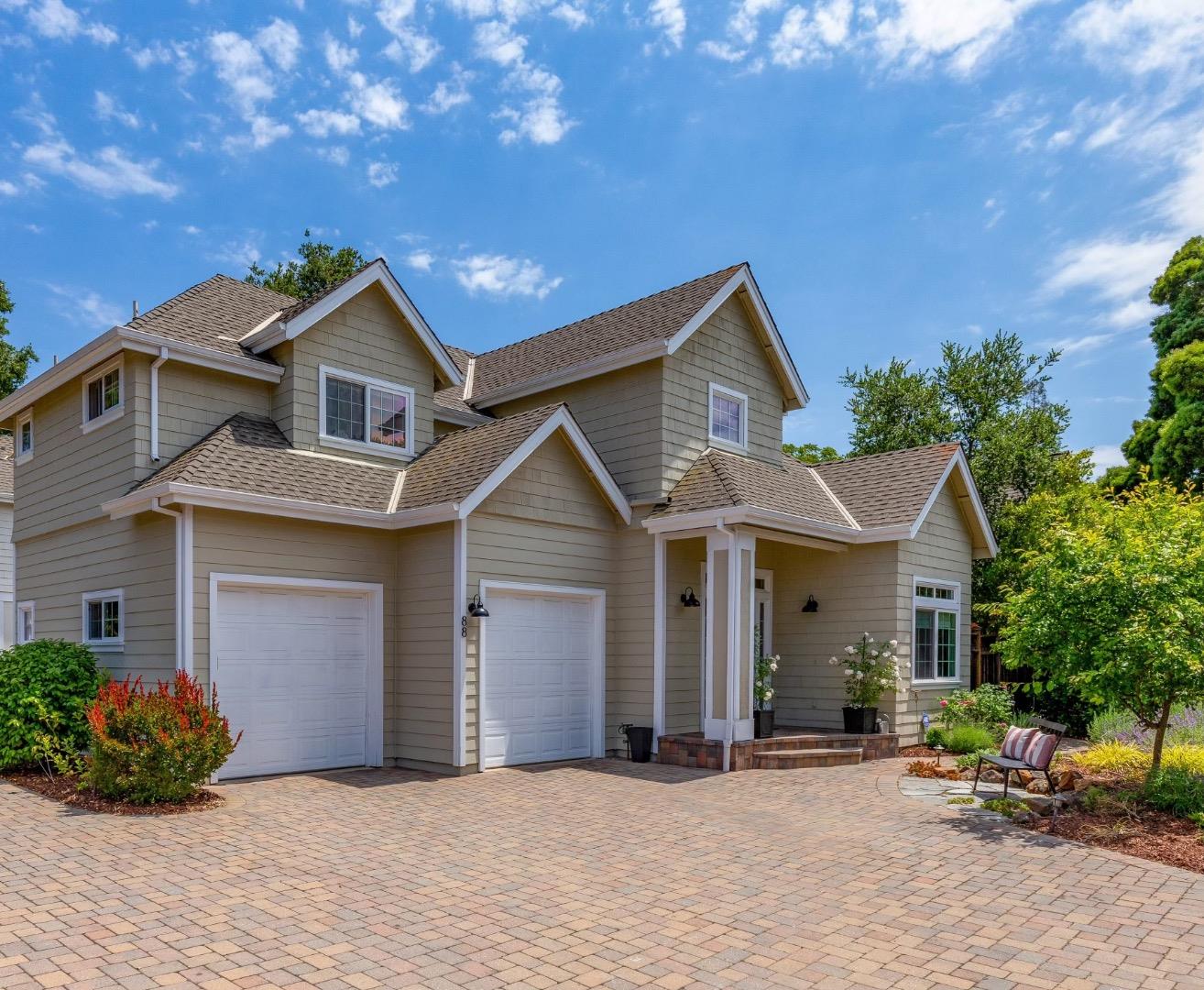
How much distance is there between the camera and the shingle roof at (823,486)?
45.3ft

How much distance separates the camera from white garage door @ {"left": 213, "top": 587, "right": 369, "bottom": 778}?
11477mm

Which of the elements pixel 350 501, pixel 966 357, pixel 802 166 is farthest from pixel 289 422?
pixel 966 357

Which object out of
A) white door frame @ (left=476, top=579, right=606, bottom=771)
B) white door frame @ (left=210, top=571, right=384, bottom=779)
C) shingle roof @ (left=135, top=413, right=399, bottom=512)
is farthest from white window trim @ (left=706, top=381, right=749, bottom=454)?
white door frame @ (left=210, top=571, right=384, bottom=779)

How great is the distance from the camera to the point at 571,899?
21.4ft

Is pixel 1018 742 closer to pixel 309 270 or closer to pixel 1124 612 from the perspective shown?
pixel 1124 612

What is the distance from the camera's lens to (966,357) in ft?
85.6

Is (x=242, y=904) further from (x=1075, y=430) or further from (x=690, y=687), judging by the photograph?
(x=1075, y=430)

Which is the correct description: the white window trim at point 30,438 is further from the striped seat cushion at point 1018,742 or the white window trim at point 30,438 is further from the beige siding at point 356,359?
the striped seat cushion at point 1018,742

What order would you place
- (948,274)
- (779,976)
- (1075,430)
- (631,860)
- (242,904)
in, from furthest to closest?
(1075,430) < (948,274) < (631,860) < (242,904) < (779,976)

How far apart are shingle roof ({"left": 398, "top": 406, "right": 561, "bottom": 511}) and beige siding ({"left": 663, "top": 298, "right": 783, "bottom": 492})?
233cm

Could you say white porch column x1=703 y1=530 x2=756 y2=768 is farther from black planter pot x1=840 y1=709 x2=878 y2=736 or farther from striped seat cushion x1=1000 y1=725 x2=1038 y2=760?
striped seat cushion x1=1000 y1=725 x2=1038 y2=760

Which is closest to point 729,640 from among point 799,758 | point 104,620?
point 799,758

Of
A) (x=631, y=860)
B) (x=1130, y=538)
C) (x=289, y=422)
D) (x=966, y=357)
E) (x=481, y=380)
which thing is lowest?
(x=631, y=860)

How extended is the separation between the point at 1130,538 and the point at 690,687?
22.5 ft
